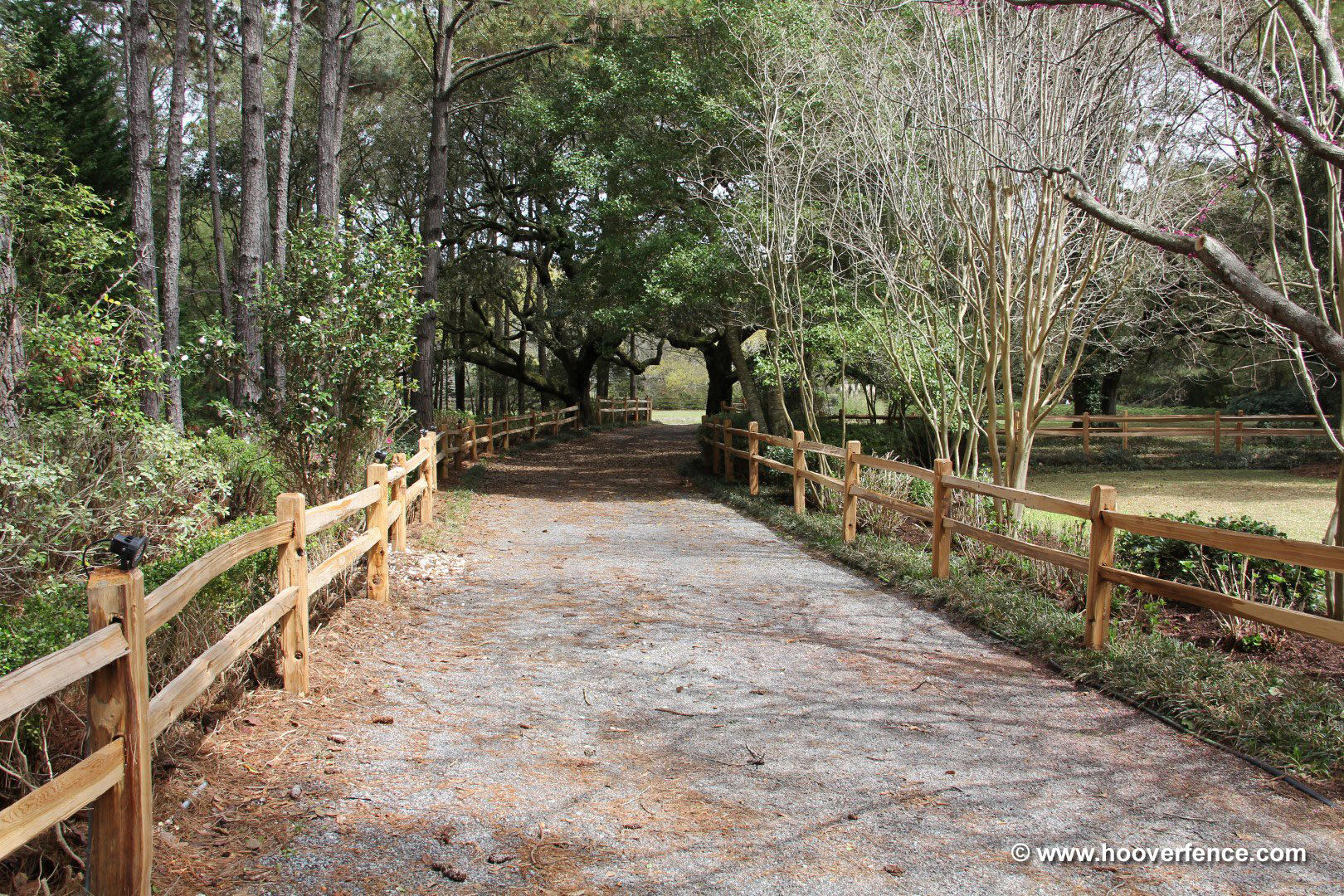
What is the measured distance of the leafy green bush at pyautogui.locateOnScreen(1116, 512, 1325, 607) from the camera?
645 centimetres

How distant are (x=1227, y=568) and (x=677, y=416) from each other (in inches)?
1770

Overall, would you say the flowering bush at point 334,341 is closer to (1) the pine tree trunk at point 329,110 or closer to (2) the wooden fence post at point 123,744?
(1) the pine tree trunk at point 329,110

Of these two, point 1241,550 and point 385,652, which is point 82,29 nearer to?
point 385,652

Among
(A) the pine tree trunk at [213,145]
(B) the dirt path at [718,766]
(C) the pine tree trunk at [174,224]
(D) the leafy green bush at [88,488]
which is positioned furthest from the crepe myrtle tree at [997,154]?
(A) the pine tree trunk at [213,145]

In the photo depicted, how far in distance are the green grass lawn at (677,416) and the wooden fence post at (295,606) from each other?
37.3m

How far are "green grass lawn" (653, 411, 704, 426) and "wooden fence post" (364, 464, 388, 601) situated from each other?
3514 cm

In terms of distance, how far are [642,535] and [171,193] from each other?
994cm

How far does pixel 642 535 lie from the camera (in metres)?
11.0

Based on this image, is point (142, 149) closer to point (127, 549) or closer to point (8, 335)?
point (8, 335)

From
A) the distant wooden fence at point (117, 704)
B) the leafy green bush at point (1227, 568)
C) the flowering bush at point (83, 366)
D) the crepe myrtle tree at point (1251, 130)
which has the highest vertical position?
the crepe myrtle tree at point (1251, 130)

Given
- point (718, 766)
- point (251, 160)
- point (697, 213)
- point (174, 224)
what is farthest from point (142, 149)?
point (718, 766)

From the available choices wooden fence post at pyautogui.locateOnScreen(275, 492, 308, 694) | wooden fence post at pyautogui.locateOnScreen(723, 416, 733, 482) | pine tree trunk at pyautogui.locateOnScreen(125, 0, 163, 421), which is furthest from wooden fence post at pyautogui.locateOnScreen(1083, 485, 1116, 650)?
wooden fence post at pyautogui.locateOnScreen(723, 416, 733, 482)

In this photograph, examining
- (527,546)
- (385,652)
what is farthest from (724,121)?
(385,652)

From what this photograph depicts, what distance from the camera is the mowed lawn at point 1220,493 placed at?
1404 cm
